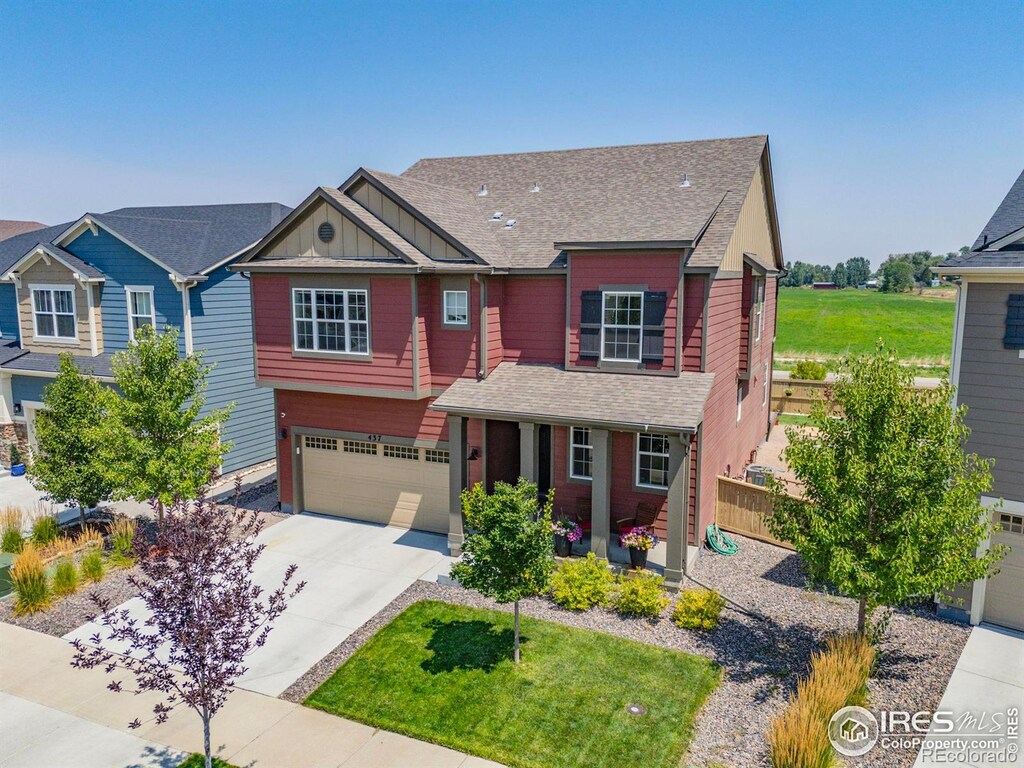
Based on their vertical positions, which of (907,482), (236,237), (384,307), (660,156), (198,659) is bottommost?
(198,659)

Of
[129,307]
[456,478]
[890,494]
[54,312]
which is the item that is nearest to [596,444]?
[456,478]

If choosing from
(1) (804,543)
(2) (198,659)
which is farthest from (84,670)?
(1) (804,543)

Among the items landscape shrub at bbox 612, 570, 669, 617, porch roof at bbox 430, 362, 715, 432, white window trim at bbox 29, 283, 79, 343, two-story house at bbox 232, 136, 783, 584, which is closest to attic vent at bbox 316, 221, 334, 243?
two-story house at bbox 232, 136, 783, 584

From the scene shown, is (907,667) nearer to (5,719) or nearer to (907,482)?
(907,482)

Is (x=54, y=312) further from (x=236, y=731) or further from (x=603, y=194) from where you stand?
(x=236, y=731)

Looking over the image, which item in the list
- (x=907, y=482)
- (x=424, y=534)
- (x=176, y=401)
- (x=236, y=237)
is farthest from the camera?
(x=236, y=237)

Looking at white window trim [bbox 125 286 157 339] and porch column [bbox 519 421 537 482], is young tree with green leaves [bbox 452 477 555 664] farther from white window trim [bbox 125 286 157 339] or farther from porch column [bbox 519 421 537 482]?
white window trim [bbox 125 286 157 339]

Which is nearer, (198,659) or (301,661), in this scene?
(198,659)
